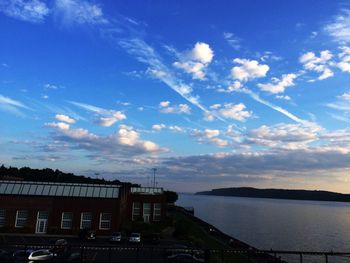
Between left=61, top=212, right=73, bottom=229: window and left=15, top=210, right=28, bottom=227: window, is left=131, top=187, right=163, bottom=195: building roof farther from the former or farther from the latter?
left=15, top=210, right=28, bottom=227: window

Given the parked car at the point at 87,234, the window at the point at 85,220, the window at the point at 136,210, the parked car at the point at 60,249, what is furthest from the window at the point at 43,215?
the parked car at the point at 60,249

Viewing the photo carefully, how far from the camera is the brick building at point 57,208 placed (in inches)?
2707

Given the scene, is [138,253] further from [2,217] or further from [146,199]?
[146,199]

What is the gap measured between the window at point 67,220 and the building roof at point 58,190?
3272mm

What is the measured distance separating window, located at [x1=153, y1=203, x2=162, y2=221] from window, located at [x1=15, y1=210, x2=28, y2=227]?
33012mm

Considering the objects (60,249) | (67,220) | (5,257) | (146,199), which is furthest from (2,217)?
(5,257)

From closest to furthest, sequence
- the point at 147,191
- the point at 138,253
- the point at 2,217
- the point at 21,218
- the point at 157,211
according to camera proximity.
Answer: the point at 138,253 < the point at 2,217 < the point at 21,218 < the point at 157,211 < the point at 147,191

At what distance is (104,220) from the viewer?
70.6 metres

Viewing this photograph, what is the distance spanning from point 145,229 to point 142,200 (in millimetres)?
22176

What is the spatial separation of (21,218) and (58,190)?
298 inches

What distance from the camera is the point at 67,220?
70.0 meters

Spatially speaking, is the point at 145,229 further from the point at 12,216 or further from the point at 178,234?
the point at 12,216

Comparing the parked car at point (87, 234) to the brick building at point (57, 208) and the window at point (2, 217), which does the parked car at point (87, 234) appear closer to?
the brick building at point (57, 208)

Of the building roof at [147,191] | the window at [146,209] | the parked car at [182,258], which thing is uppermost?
the building roof at [147,191]
